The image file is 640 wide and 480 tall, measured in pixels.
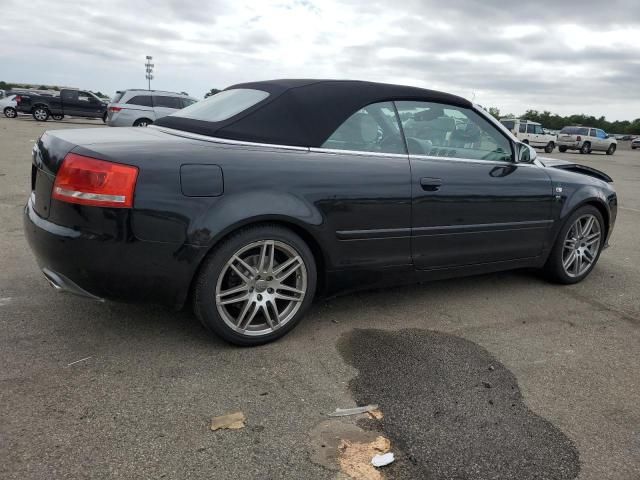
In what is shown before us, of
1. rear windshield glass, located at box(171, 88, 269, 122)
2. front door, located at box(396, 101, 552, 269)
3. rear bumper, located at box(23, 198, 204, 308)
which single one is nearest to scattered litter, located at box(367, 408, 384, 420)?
rear bumper, located at box(23, 198, 204, 308)

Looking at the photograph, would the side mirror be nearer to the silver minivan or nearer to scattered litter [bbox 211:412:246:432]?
scattered litter [bbox 211:412:246:432]

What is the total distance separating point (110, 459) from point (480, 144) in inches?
122

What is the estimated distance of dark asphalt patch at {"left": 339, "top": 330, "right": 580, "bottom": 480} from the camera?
2.14 meters

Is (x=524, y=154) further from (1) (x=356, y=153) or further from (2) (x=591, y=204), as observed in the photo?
(1) (x=356, y=153)

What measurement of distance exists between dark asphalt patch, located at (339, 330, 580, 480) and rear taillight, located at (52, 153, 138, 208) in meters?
1.47

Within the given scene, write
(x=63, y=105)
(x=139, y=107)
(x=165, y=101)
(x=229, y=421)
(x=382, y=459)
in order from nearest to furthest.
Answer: (x=382, y=459) → (x=229, y=421) → (x=139, y=107) → (x=165, y=101) → (x=63, y=105)

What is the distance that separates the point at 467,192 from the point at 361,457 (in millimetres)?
2078

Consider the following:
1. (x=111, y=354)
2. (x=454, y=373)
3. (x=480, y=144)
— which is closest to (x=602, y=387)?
(x=454, y=373)

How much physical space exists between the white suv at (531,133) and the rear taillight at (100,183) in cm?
2821

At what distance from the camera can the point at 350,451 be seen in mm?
2186

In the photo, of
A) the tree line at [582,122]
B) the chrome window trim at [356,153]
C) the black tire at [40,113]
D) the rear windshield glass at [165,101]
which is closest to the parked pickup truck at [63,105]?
the black tire at [40,113]

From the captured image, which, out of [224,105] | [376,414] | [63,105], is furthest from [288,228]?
[63,105]

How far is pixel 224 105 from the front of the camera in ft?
11.4

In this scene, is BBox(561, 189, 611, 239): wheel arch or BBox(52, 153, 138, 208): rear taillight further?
BBox(561, 189, 611, 239): wheel arch
